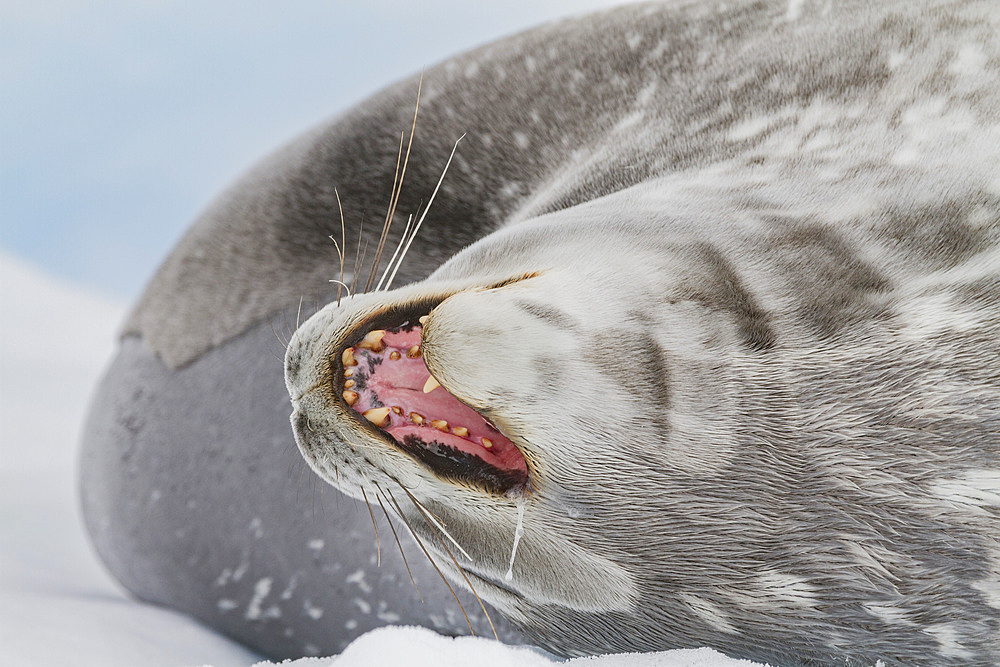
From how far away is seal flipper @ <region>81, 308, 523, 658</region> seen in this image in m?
1.54

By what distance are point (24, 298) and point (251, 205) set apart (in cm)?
177

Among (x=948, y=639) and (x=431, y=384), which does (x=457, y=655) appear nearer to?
(x=431, y=384)

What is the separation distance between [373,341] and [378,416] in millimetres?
74

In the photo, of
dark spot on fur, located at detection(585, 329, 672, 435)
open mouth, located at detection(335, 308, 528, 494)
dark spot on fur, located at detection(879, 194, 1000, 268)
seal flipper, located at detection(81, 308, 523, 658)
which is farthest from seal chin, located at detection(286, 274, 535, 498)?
seal flipper, located at detection(81, 308, 523, 658)

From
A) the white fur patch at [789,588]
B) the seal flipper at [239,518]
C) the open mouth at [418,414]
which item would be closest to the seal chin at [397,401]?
the open mouth at [418,414]

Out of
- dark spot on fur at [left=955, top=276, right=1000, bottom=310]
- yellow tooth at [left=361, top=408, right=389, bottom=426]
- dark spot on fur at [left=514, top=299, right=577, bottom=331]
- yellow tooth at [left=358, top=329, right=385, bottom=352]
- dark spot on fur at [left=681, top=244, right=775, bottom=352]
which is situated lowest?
yellow tooth at [left=361, top=408, right=389, bottom=426]

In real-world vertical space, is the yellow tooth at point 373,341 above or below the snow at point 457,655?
above

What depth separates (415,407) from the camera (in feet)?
2.98

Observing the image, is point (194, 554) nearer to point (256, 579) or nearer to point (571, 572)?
point (256, 579)

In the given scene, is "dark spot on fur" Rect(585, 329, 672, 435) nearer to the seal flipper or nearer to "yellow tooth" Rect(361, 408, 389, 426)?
"yellow tooth" Rect(361, 408, 389, 426)

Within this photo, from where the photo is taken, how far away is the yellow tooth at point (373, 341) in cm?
93

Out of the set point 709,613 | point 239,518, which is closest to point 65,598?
point 239,518

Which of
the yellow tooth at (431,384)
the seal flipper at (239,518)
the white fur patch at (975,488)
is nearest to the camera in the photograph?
the white fur patch at (975,488)

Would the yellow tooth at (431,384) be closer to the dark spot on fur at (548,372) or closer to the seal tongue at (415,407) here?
the seal tongue at (415,407)
